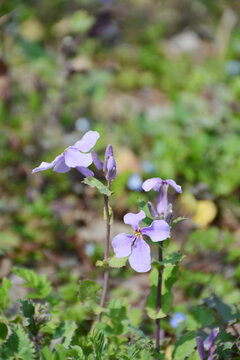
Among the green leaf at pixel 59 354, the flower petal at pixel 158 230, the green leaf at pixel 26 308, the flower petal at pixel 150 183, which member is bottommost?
the green leaf at pixel 59 354

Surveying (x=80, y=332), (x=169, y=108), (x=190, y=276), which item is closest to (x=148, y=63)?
(x=169, y=108)

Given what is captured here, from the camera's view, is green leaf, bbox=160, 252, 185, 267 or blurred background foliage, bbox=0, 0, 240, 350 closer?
green leaf, bbox=160, 252, 185, 267

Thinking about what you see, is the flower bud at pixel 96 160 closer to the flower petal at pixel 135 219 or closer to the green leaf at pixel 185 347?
the flower petal at pixel 135 219

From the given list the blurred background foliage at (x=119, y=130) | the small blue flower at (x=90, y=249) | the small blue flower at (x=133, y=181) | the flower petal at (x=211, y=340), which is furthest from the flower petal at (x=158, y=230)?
the small blue flower at (x=133, y=181)

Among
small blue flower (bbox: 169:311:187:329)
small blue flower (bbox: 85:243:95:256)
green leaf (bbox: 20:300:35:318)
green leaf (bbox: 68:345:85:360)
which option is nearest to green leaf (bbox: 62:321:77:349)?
green leaf (bbox: 68:345:85:360)

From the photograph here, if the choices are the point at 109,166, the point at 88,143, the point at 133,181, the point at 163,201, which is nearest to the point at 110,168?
the point at 109,166

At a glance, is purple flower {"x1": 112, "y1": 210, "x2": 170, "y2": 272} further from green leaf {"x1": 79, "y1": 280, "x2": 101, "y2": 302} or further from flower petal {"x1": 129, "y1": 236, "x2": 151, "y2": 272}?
green leaf {"x1": 79, "y1": 280, "x2": 101, "y2": 302}
